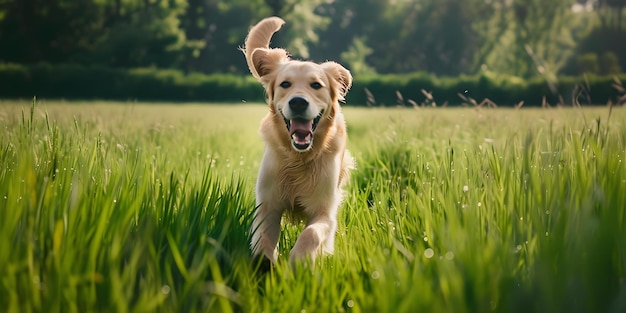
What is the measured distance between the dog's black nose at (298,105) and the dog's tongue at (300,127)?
0.41ft

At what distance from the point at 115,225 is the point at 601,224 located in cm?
178

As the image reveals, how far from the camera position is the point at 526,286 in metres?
2.07

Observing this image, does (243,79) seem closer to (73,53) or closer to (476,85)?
(476,85)

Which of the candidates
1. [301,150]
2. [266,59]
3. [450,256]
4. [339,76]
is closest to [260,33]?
[266,59]

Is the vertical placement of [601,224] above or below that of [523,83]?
below

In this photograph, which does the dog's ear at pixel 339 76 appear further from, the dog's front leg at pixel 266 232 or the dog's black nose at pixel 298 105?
the dog's front leg at pixel 266 232

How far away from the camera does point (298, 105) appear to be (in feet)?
13.4

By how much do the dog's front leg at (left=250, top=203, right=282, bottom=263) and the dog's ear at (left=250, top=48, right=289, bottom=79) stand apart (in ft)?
3.81

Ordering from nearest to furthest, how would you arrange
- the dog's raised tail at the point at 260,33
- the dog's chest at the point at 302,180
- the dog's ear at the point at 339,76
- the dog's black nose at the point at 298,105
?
the dog's black nose at the point at 298,105
the dog's chest at the point at 302,180
the dog's ear at the point at 339,76
the dog's raised tail at the point at 260,33

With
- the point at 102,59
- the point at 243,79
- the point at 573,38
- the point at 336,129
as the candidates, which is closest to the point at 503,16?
the point at 573,38

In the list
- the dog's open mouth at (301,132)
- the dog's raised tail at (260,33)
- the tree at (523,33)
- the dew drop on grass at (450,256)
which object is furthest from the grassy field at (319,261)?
the tree at (523,33)

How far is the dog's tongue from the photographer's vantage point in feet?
13.7

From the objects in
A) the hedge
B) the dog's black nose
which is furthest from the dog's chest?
the hedge

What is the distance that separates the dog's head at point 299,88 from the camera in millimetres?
4090
